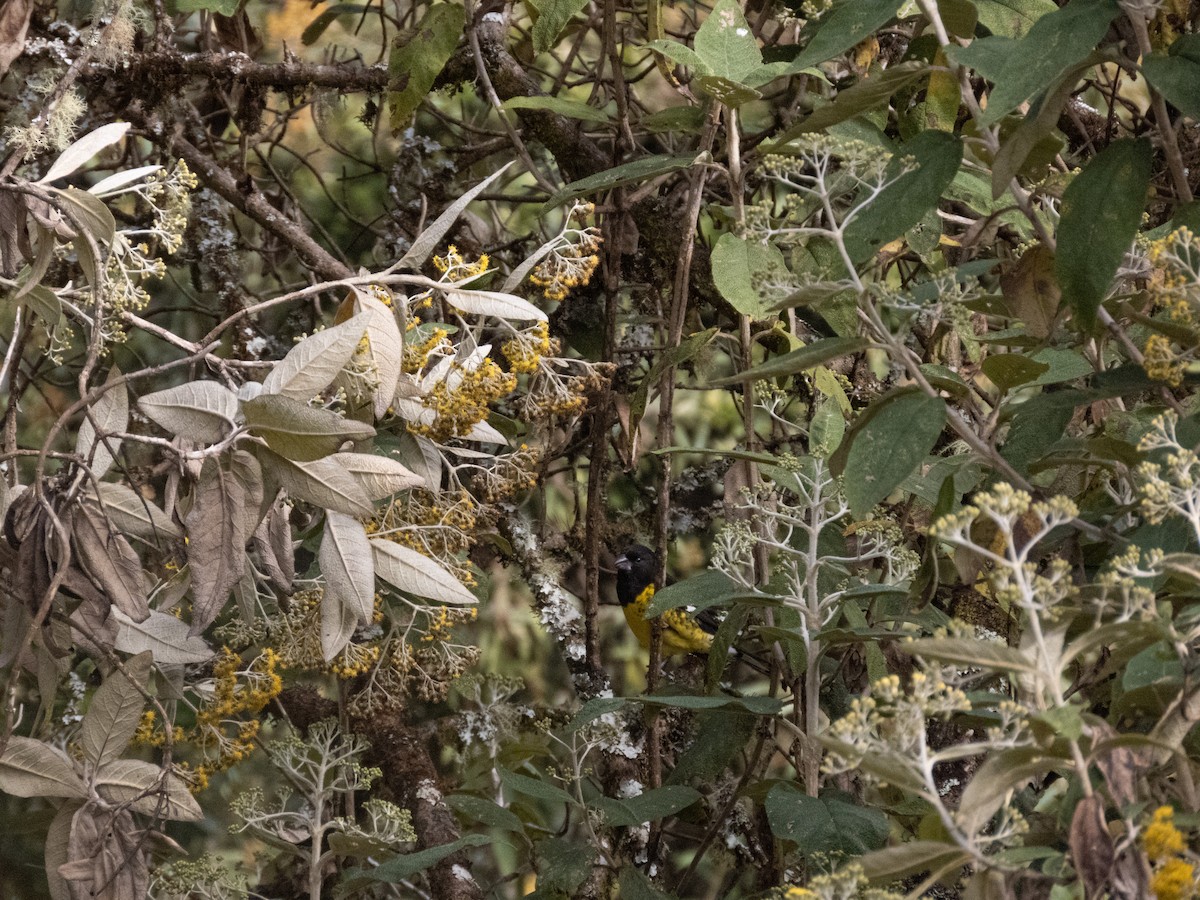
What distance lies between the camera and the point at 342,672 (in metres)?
1.73

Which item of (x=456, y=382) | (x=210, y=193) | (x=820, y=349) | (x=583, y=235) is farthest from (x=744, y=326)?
(x=210, y=193)

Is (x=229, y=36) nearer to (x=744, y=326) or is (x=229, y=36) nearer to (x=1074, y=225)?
(x=744, y=326)

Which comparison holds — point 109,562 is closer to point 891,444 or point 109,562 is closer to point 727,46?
point 891,444

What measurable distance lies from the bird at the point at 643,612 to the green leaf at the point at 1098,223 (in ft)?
6.68

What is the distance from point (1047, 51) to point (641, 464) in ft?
6.48

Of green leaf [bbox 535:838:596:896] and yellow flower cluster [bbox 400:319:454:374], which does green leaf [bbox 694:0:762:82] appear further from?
green leaf [bbox 535:838:596:896]

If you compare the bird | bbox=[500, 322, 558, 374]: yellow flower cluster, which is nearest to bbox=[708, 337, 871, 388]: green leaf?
bbox=[500, 322, 558, 374]: yellow flower cluster

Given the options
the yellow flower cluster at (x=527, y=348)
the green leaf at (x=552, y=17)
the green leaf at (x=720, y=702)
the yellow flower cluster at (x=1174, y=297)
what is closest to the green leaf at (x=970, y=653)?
the yellow flower cluster at (x=1174, y=297)

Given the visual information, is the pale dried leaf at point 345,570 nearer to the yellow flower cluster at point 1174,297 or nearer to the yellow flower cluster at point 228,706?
the yellow flower cluster at point 228,706

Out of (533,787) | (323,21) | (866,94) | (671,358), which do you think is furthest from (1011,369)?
(323,21)

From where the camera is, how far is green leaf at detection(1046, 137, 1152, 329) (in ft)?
3.86

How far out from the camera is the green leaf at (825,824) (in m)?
1.44

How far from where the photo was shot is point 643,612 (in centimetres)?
325

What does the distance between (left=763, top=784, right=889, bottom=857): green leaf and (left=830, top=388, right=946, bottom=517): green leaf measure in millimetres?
452
